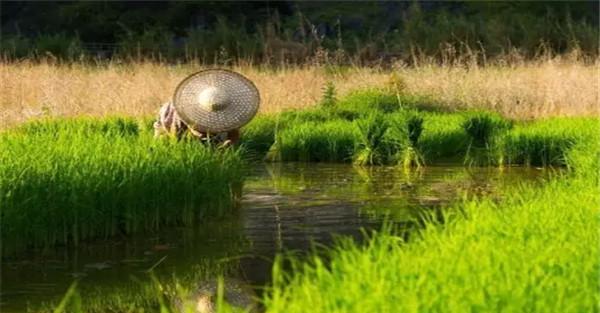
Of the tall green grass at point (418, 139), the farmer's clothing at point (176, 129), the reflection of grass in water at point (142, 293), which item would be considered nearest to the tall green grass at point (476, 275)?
the reflection of grass in water at point (142, 293)

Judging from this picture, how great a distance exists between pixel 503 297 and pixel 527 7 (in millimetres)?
45814

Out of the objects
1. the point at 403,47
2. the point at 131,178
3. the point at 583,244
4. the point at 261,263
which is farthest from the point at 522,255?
the point at 403,47

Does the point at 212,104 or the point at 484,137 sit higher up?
the point at 212,104

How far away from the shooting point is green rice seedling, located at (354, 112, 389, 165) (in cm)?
1348

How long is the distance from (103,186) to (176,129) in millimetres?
2727

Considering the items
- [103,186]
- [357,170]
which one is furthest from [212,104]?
[357,170]

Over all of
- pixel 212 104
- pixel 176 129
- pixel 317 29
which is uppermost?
pixel 317 29

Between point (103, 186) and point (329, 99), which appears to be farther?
point (329, 99)

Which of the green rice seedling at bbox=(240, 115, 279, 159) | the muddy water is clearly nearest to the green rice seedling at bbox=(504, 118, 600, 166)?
the muddy water

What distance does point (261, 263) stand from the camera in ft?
24.0

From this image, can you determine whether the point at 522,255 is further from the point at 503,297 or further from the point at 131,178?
the point at 131,178

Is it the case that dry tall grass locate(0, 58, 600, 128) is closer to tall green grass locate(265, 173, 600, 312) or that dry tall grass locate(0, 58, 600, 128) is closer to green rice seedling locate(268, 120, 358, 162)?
green rice seedling locate(268, 120, 358, 162)

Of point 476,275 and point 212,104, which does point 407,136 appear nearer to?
point 212,104

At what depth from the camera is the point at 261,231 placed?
8508 millimetres
